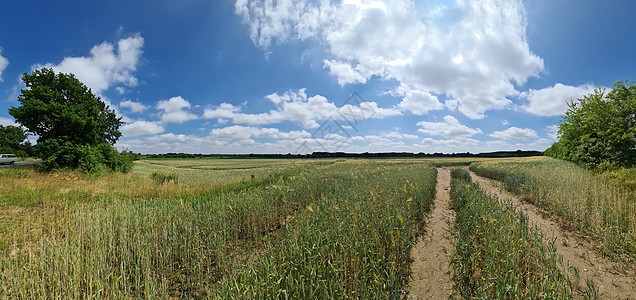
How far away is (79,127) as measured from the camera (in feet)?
53.6

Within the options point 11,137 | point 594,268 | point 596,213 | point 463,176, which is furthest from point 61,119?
point 11,137

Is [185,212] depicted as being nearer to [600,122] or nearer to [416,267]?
[416,267]

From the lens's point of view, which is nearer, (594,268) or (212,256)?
(594,268)

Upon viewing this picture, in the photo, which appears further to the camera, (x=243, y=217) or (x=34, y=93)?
(x=34, y=93)

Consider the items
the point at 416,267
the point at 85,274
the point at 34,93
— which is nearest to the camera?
the point at 85,274

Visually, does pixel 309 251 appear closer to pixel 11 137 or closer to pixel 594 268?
pixel 594 268

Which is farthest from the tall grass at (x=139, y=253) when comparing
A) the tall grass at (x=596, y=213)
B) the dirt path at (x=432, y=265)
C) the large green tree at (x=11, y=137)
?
the large green tree at (x=11, y=137)

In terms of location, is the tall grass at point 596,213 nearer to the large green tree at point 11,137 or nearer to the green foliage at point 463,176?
the green foliage at point 463,176

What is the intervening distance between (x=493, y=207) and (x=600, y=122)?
29.1m

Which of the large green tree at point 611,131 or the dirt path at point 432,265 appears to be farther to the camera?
the large green tree at point 611,131

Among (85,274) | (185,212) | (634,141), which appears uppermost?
(634,141)

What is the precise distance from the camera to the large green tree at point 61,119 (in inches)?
587

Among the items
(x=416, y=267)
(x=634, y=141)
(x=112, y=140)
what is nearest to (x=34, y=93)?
(x=112, y=140)

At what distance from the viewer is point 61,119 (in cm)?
1546
